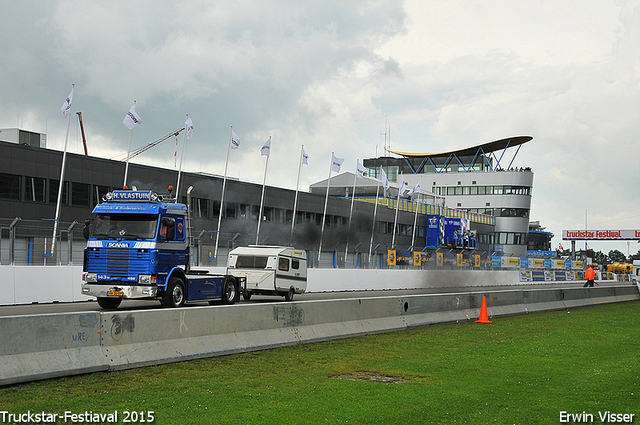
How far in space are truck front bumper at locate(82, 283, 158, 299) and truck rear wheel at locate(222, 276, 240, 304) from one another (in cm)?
381

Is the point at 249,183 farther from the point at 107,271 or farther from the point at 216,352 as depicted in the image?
the point at 216,352

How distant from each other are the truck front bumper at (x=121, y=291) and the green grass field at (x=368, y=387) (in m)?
7.32

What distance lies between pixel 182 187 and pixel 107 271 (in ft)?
93.0

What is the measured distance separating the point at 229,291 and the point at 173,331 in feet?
41.2

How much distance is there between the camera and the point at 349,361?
1168cm

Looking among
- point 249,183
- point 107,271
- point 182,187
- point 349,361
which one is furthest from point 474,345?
point 249,183

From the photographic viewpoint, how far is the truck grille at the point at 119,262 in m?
19.3

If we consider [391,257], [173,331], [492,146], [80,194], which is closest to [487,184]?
[492,146]

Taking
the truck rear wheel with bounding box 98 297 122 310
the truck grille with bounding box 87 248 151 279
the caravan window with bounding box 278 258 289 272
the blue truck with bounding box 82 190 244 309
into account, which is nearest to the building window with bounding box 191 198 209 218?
the caravan window with bounding box 278 258 289 272

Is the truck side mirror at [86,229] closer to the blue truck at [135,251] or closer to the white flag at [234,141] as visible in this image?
the blue truck at [135,251]

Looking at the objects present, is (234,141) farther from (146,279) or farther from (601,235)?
(601,235)

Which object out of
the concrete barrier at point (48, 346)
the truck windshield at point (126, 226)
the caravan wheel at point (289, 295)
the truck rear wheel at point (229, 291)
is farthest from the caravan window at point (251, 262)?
the concrete barrier at point (48, 346)

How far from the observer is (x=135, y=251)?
1942cm

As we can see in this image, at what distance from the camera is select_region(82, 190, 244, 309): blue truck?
63.4ft
